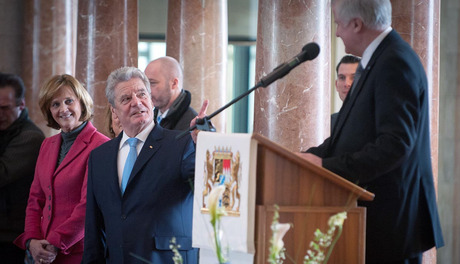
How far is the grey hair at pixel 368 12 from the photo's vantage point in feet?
10.4

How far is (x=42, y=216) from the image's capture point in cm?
479

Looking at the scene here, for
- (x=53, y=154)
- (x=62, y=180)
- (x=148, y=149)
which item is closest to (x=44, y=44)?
(x=53, y=154)

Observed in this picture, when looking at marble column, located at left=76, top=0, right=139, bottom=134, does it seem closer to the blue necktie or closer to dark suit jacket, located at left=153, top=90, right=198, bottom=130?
dark suit jacket, located at left=153, top=90, right=198, bottom=130

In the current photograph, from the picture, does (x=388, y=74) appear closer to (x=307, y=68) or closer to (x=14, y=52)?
(x=307, y=68)

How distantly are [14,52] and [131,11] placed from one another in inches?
109

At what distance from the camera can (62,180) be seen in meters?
4.59

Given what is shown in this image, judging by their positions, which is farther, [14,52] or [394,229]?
[14,52]

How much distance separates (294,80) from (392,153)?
267 cm

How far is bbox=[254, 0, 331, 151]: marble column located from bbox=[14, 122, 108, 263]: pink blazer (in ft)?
4.91

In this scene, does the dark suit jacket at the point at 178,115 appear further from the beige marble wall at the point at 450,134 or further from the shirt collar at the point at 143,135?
the beige marble wall at the point at 450,134

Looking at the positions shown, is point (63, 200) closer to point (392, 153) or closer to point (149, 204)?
point (149, 204)

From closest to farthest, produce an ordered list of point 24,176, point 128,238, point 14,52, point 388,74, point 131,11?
point 388,74
point 128,238
point 24,176
point 131,11
point 14,52

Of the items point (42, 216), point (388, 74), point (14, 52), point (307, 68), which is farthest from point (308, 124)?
point (14, 52)

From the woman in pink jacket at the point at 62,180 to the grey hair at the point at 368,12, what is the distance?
2.17 meters
